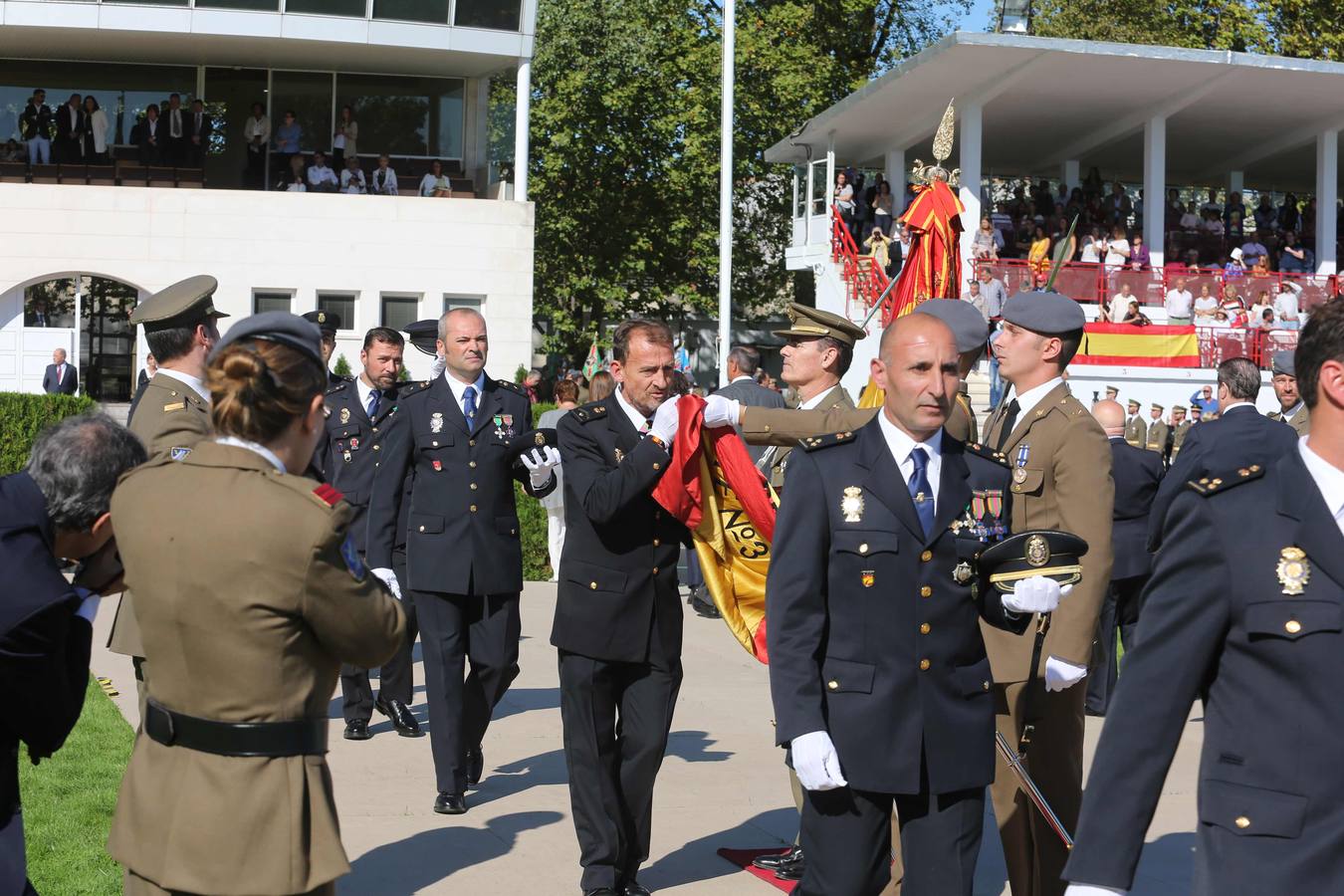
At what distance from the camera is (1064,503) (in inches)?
227

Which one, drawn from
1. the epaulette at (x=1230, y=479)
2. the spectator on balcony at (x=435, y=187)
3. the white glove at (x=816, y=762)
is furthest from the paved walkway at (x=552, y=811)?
the spectator on balcony at (x=435, y=187)

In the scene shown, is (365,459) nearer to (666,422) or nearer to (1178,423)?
(666,422)

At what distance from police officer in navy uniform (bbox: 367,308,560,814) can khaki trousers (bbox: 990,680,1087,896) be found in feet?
9.60

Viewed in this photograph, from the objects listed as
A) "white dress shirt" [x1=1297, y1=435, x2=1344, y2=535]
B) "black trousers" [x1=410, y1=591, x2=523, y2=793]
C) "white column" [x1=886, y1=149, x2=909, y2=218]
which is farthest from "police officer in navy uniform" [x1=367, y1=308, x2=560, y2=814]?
"white column" [x1=886, y1=149, x2=909, y2=218]

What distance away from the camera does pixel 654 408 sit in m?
6.77

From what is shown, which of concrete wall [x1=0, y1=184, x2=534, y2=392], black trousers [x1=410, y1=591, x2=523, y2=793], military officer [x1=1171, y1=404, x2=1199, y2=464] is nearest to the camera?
black trousers [x1=410, y1=591, x2=523, y2=793]

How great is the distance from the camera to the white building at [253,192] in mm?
31312

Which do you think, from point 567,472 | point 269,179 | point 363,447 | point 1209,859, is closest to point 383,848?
point 567,472

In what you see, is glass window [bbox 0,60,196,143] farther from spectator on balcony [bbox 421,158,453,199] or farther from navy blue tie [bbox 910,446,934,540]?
navy blue tie [bbox 910,446,934,540]

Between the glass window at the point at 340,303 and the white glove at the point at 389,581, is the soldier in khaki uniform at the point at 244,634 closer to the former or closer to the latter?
the white glove at the point at 389,581

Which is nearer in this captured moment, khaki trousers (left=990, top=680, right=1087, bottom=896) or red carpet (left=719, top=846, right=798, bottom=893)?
khaki trousers (left=990, top=680, right=1087, bottom=896)

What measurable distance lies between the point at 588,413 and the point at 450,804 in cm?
235

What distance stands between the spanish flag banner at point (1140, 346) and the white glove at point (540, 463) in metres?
19.8

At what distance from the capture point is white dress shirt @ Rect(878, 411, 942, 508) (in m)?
4.70
